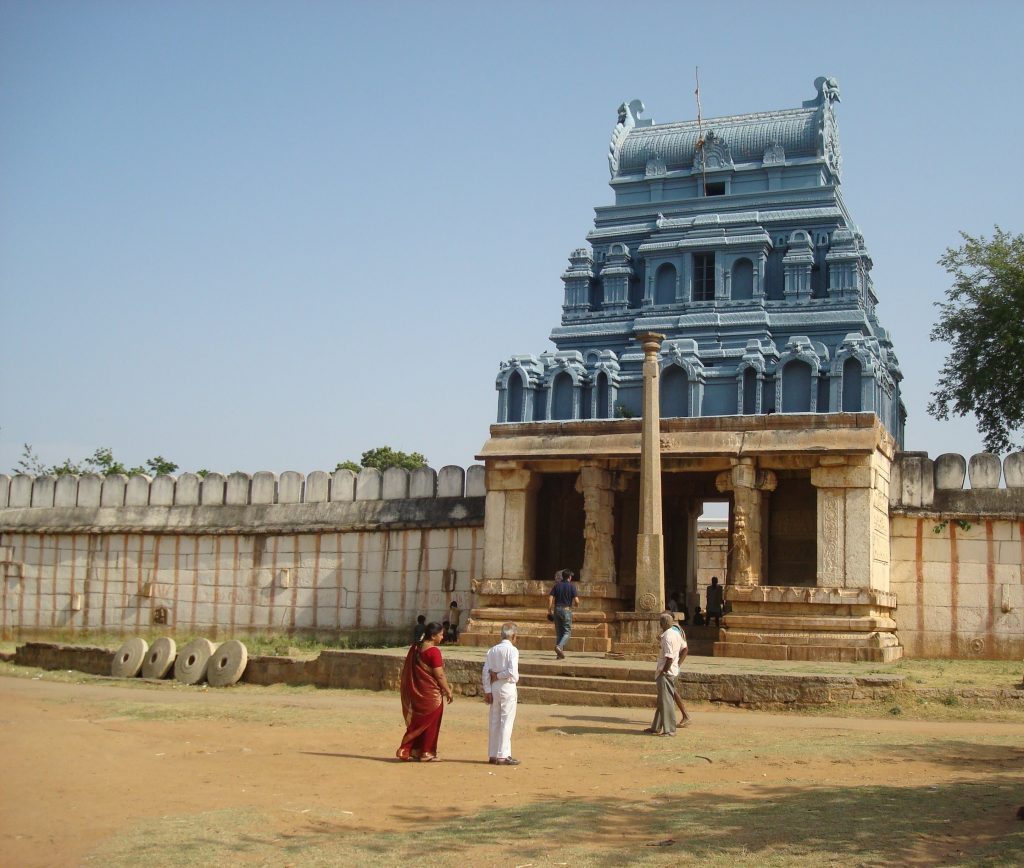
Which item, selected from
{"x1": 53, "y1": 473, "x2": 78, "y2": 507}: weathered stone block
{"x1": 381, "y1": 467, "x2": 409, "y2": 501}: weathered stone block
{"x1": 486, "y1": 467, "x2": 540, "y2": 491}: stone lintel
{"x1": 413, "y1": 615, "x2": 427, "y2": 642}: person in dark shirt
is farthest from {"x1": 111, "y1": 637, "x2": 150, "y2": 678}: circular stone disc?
{"x1": 53, "y1": 473, "x2": 78, "y2": 507}: weathered stone block

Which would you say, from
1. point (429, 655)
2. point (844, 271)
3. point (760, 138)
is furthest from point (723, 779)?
point (760, 138)

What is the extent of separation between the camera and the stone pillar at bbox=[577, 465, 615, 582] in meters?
20.7

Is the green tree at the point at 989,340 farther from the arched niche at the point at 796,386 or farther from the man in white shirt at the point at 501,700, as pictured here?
the man in white shirt at the point at 501,700

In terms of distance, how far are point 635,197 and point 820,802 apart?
83.9 feet

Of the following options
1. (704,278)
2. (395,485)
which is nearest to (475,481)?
(395,485)

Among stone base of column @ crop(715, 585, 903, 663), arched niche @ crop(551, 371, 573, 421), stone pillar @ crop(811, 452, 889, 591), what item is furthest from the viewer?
arched niche @ crop(551, 371, 573, 421)

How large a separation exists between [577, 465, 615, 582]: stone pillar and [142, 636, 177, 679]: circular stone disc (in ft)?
22.9

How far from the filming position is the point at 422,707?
11.6 m

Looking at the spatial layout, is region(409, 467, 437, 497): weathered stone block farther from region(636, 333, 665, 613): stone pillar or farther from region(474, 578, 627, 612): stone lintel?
region(636, 333, 665, 613): stone pillar

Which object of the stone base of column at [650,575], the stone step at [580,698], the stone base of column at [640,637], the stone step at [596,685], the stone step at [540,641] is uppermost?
the stone base of column at [650,575]

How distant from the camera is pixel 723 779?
1052 centimetres

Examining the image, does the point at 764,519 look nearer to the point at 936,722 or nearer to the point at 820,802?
the point at 936,722

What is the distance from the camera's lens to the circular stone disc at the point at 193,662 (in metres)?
19.6

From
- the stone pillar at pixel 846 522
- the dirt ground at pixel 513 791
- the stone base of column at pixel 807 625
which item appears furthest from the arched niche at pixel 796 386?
the dirt ground at pixel 513 791
